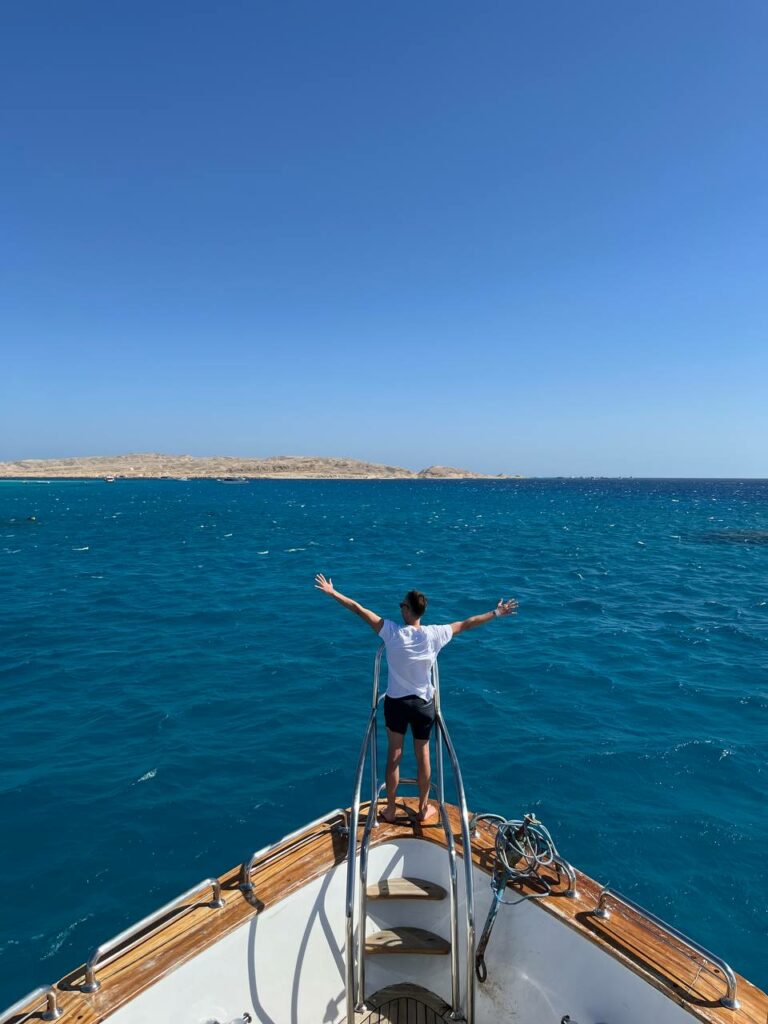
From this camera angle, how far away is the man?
18.2ft

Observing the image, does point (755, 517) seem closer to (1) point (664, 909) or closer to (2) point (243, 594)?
(2) point (243, 594)

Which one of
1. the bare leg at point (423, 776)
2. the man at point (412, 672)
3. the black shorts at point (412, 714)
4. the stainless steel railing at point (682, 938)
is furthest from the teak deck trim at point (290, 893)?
the black shorts at point (412, 714)

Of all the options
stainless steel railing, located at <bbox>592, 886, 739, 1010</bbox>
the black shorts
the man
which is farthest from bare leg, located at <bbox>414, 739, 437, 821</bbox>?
stainless steel railing, located at <bbox>592, 886, 739, 1010</bbox>

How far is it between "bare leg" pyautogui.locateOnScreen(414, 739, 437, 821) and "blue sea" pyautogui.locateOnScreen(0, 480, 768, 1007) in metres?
4.52

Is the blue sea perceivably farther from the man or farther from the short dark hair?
the short dark hair

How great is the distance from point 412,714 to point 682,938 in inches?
107

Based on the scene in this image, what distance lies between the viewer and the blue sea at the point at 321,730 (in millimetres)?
8367

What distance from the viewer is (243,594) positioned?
89.0ft

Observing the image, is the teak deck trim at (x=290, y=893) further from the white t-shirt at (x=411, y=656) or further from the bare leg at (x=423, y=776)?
the white t-shirt at (x=411, y=656)

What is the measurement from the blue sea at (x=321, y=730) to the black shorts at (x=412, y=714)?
5.09 metres

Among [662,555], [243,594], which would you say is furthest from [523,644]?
[662,555]

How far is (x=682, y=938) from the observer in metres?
4.15

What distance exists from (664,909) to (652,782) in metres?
3.35

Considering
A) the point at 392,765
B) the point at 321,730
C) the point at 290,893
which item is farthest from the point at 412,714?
the point at 321,730
